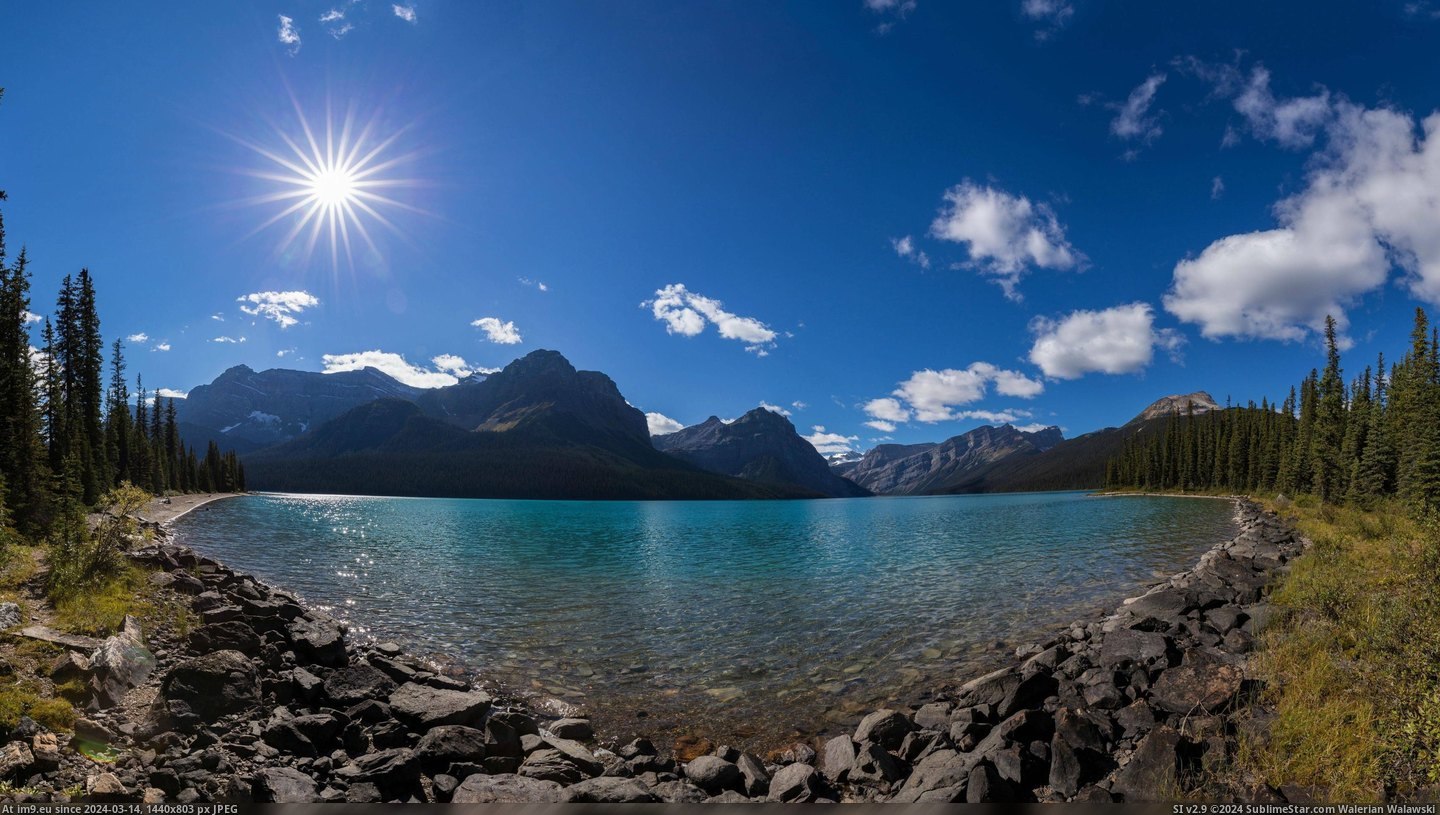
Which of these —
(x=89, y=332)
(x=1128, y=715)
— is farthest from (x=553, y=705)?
(x=89, y=332)

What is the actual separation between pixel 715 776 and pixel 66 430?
247 ft

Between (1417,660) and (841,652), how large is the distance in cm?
1277

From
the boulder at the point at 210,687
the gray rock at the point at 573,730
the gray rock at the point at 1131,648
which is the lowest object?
the gray rock at the point at 573,730

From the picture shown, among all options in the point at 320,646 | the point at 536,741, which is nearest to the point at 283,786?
the point at 536,741

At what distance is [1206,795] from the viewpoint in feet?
24.8

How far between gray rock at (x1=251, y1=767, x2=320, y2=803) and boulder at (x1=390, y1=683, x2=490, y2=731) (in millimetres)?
3300

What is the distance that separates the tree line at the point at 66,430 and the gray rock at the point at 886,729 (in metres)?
27.8

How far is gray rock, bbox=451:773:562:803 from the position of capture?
348 inches

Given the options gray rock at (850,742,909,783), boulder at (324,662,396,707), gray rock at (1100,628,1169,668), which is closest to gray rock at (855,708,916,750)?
gray rock at (850,742,909,783)

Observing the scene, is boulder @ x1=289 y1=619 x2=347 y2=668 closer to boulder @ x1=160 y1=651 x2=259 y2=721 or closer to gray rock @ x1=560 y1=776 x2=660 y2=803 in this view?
boulder @ x1=160 y1=651 x2=259 y2=721

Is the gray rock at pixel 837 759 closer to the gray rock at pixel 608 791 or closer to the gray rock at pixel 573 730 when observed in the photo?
the gray rock at pixel 608 791

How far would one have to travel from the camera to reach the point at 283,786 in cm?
833

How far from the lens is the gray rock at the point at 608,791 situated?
8852 millimetres

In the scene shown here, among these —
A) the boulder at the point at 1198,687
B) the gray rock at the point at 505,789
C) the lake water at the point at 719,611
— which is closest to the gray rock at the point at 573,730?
the lake water at the point at 719,611
